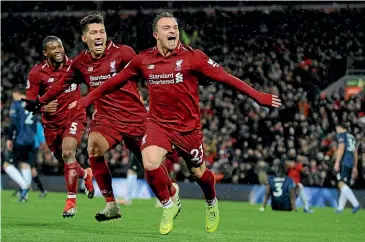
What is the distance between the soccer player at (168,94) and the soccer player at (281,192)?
362 inches

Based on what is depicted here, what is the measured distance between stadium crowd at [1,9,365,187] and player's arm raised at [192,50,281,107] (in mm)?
10802

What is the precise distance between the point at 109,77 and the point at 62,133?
2.34 meters

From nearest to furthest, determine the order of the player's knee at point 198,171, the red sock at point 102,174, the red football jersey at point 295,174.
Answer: the player's knee at point 198,171 < the red sock at point 102,174 < the red football jersey at point 295,174

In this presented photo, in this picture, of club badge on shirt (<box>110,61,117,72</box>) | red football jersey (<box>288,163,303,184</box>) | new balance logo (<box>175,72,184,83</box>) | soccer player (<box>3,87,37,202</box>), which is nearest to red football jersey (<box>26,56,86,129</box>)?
club badge on shirt (<box>110,61,117,72</box>)

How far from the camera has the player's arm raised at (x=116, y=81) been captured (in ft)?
36.5

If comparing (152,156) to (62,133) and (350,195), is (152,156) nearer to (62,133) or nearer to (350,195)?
(62,133)

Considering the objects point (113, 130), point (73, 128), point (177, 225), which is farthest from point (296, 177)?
point (113, 130)

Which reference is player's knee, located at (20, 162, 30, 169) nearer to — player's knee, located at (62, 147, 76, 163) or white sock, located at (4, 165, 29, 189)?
white sock, located at (4, 165, 29, 189)

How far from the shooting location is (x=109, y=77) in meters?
12.1

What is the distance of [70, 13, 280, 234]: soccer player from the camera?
10867mm

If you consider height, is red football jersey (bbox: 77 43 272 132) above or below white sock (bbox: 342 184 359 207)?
above

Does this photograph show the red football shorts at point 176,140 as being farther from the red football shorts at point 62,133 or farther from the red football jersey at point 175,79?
the red football shorts at point 62,133

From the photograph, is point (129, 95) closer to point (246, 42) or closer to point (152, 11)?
point (246, 42)

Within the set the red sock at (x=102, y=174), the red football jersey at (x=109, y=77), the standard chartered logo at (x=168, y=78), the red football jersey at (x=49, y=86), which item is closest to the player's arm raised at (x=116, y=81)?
the standard chartered logo at (x=168, y=78)
